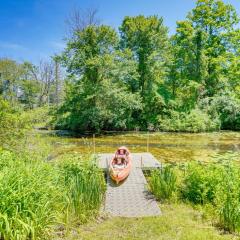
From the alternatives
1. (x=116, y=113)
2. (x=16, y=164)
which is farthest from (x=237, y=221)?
(x=116, y=113)

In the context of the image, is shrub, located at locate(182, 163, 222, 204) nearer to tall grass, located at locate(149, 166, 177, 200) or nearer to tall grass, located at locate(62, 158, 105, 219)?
tall grass, located at locate(149, 166, 177, 200)

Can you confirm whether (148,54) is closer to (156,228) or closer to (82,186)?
(82,186)

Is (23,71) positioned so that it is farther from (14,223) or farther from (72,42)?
(14,223)

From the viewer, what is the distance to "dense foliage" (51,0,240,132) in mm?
23859

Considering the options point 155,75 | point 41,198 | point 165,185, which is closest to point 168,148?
point 165,185

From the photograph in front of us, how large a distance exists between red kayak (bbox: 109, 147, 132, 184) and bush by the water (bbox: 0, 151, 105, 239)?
4.79 ft

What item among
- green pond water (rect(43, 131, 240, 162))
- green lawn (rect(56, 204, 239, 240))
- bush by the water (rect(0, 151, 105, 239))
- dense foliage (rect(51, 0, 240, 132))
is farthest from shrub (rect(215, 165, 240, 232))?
dense foliage (rect(51, 0, 240, 132))

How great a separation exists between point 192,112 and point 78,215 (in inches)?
814

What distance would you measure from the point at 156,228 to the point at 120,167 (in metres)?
3.42

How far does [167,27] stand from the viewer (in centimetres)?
2756

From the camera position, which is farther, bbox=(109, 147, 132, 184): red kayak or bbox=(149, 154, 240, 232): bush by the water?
bbox=(109, 147, 132, 184): red kayak

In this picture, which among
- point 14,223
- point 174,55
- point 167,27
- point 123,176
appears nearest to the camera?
point 14,223

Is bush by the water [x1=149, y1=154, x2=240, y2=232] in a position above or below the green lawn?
above

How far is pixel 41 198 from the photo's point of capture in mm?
5051
